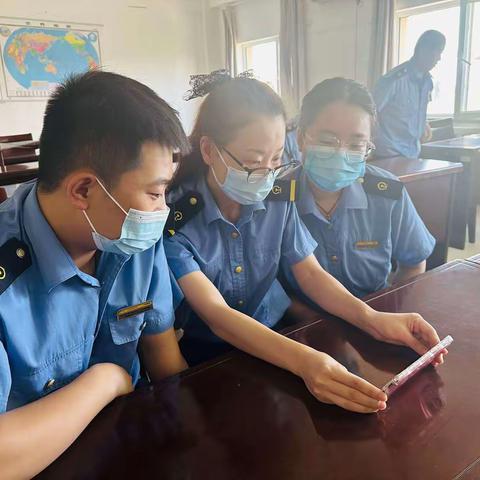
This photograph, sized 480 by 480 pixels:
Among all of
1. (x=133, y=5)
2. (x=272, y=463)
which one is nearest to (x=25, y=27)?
(x=133, y=5)

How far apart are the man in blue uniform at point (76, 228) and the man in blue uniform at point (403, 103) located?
11.6ft

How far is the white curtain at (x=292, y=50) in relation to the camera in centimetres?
604

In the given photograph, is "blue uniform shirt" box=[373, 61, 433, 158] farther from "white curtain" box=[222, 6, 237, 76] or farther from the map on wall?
the map on wall

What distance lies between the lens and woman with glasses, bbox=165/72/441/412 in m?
1.09

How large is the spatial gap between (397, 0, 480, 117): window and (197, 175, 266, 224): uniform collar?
4.62 meters

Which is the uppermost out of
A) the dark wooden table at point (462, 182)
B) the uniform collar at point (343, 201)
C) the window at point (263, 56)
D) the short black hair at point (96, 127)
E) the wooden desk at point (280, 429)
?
the window at point (263, 56)

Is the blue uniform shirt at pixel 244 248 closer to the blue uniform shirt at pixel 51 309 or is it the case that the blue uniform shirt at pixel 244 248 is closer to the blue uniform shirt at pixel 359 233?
the blue uniform shirt at pixel 359 233

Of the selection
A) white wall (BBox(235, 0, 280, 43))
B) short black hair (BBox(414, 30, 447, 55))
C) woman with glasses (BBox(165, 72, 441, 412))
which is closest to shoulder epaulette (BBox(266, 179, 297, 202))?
woman with glasses (BBox(165, 72, 441, 412))

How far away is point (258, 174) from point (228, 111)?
0.56 feet

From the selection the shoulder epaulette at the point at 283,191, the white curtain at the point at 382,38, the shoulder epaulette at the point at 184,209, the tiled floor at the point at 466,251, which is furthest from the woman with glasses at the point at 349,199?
the white curtain at the point at 382,38

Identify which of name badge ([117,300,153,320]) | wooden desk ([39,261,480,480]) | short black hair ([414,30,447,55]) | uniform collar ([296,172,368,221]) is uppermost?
short black hair ([414,30,447,55])

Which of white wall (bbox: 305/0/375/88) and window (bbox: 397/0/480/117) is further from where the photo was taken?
white wall (bbox: 305/0/375/88)

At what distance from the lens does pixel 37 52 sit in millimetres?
5930

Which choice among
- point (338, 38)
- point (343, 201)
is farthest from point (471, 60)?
point (343, 201)
